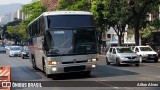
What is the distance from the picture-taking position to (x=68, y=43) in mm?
18359

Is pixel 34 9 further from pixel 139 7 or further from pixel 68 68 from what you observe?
pixel 68 68

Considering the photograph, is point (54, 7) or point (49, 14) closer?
point (49, 14)

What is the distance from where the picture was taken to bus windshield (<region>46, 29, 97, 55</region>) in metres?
18.3

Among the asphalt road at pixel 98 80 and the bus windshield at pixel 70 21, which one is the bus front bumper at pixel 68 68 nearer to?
the asphalt road at pixel 98 80

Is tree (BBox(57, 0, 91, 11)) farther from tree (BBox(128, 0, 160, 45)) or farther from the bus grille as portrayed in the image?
the bus grille

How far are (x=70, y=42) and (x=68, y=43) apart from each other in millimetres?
103

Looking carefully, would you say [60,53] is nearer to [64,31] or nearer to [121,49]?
[64,31]

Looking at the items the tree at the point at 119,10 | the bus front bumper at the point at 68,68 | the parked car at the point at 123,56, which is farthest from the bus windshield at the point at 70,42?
the tree at the point at 119,10

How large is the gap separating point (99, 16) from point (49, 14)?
28.7 metres

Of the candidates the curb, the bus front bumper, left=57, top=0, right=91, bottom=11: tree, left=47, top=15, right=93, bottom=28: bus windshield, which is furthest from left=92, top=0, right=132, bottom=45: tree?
the curb

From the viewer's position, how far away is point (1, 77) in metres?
14.1

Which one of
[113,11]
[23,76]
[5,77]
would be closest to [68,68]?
[23,76]

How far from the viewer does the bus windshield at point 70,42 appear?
60.0ft

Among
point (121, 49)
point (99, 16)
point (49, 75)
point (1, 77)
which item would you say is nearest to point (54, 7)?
point (99, 16)
